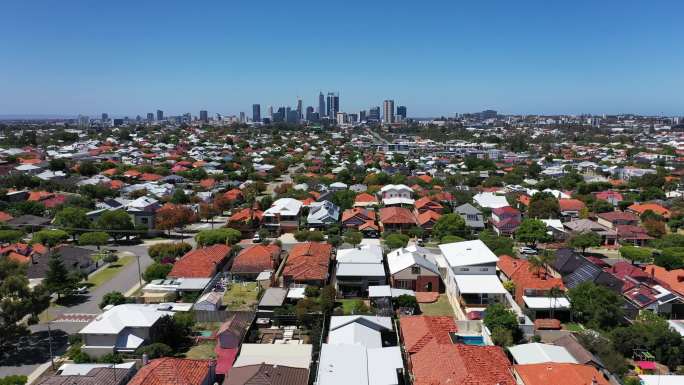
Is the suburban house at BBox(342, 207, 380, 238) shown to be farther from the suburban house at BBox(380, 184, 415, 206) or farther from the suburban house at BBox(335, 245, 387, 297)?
the suburban house at BBox(335, 245, 387, 297)

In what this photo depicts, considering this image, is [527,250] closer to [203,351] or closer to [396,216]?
[396,216]

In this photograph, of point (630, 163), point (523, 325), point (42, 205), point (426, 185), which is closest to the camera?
point (523, 325)

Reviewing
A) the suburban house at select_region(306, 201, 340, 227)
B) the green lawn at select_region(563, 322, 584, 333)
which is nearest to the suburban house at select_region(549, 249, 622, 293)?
the green lawn at select_region(563, 322, 584, 333)

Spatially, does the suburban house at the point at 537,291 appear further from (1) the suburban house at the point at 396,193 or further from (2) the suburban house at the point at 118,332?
(1) the suburban house at the point at 396,193

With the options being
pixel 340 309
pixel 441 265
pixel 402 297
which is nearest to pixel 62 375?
pixel 340 309

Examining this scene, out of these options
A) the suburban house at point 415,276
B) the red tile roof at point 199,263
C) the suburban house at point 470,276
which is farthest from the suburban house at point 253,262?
the suburban house at point 470,276

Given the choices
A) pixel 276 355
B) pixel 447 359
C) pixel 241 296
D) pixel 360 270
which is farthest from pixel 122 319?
pixel 447 359

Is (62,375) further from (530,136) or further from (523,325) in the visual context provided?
(530,136)

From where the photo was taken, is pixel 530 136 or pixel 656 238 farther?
pixel 530 136
